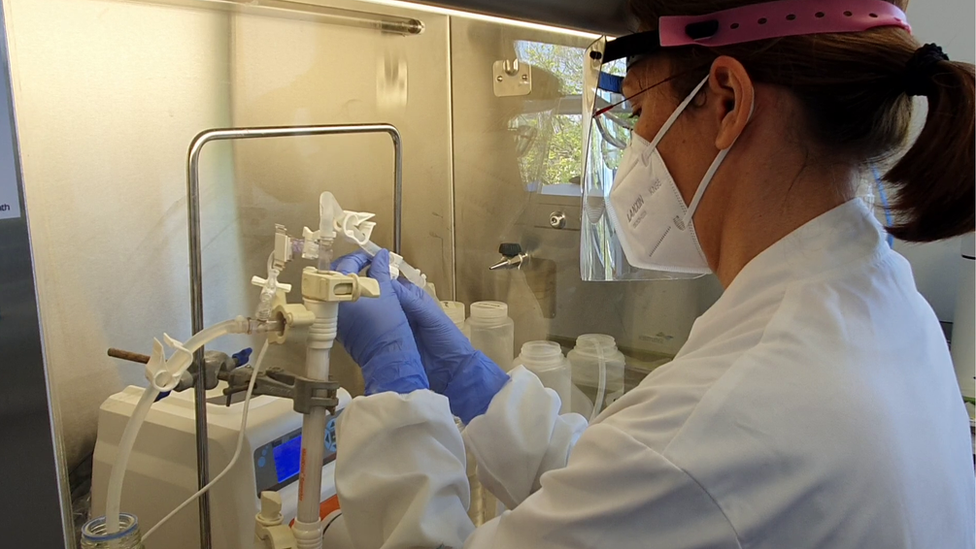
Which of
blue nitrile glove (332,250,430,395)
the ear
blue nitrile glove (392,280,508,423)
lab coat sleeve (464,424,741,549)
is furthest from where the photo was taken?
blue nitrile glove (392,280,508,423)

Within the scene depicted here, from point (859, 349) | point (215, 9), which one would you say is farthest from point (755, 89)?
point (215, 9)

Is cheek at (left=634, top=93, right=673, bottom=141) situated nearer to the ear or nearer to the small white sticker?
the ear

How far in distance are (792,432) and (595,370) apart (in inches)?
40.4

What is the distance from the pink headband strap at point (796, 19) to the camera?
0.69 metres

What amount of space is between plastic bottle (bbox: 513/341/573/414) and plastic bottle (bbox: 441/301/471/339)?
0.44 ft

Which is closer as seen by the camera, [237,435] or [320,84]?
[237,435]

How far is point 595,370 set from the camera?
162 centimetres

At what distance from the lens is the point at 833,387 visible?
24.0 inches

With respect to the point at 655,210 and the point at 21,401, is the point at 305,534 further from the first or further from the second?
the point at 655,210

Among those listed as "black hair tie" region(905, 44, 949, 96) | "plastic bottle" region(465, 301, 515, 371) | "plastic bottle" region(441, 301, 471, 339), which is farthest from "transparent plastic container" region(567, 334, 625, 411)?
"black hair tie" region(905, 44, 949, 96)

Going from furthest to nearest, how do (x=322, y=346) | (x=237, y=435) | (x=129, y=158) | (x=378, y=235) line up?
1. (x=378, y=235)
2. (x=129, y=158)
3. (x=237, y=435)
4. (x=322, y=346)

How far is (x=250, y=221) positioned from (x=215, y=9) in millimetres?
357

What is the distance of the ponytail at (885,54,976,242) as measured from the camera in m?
0.66

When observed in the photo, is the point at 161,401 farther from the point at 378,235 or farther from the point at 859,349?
the point at 859,349
